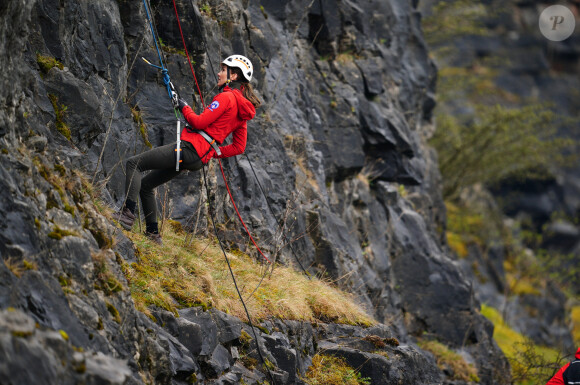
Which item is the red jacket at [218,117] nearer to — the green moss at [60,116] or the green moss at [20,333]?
the green moss at [60,116]

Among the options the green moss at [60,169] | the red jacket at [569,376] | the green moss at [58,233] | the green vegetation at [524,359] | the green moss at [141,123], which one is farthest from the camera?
the green vegetation at [524,359]

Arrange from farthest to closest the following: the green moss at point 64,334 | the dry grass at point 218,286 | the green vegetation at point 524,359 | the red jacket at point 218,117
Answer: the green vegetation at point 524,359 < the red jacket at point 218,117 < the dry grass at point 218,286 < the green moss at point 64,334

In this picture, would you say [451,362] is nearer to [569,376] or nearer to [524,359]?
[524,359]

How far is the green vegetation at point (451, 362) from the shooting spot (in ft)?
41.6

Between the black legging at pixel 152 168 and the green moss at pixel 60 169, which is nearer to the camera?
the green moss at pixel 60 169

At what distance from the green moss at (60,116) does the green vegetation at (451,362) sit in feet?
29.0

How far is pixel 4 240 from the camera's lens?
4.48 meters

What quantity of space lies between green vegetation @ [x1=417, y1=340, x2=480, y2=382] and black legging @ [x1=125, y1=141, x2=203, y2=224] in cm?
759

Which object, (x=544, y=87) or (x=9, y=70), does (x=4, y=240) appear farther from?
(x=544, y=87)

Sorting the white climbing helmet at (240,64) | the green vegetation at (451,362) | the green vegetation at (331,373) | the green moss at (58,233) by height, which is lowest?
the green vegetation at (451,362)

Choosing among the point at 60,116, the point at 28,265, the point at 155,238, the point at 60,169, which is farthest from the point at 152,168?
the point at 28,265

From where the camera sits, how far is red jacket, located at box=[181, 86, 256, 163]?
7211 millimetres

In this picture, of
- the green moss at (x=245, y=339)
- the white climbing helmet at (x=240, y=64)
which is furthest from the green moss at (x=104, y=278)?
the white climbing helmet at (x=240, y=64)

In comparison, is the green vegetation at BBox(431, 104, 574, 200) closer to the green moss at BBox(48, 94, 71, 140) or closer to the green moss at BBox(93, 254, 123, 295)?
the green moss at BBox(48, 94, 71, 140)
